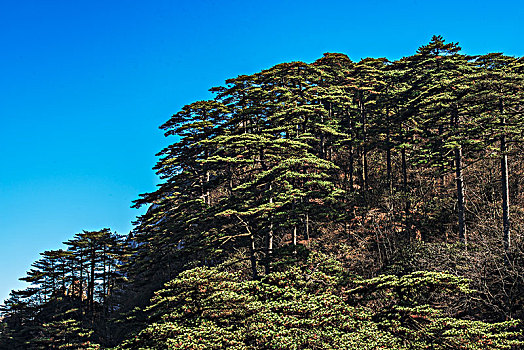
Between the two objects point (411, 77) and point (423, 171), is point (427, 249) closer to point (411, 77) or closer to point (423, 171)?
point (423, 171)

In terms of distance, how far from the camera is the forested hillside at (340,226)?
15.4 m

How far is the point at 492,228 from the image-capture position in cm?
2056

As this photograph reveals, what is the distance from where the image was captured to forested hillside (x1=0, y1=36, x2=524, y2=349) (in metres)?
15.4

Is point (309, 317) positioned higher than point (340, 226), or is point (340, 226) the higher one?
point (340, 226)

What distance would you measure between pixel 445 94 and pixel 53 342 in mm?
38544

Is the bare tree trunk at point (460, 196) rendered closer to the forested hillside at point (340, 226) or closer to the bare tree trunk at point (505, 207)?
the forested hillside at point (340, 226)

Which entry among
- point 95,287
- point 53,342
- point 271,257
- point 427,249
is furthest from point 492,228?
point 95,287

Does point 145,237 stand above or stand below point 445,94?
below

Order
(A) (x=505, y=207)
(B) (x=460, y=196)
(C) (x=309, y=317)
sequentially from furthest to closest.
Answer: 1. (B) (x=460, y=196)
2. (A) (x=505, y=207)
3. (C) (x=309, y=317)

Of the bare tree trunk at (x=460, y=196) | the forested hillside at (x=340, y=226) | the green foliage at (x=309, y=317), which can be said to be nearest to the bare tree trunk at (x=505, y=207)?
the forested hillside at (x=340, y=226)

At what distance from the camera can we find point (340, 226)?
92.3 feet

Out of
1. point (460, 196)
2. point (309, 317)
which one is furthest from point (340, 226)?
point (309, 317)

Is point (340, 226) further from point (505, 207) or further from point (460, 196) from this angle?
point (505, 207)

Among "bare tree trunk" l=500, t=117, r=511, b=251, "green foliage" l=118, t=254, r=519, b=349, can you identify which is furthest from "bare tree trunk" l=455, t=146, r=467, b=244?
"green foliage" l=118, t=254, r=519, b=349
